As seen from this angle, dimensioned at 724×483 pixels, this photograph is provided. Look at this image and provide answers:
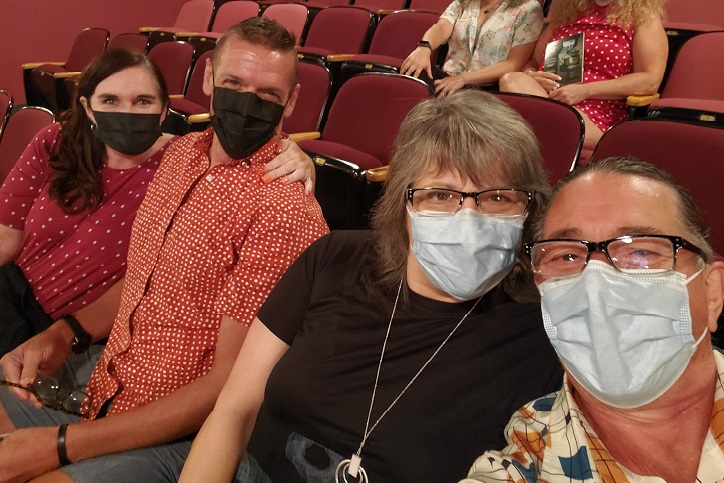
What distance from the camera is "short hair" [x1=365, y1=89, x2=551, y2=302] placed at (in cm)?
111

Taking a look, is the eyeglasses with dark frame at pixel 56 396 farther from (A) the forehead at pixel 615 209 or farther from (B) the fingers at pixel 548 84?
(B) the fingers at pixel 548 84

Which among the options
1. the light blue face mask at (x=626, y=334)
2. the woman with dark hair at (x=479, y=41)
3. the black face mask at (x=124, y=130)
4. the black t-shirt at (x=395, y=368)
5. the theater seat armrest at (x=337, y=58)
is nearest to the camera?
the light blue face mask at (x=626, y=334)

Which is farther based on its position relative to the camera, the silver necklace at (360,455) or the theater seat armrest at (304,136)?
the theater seat armrest at (304,136)

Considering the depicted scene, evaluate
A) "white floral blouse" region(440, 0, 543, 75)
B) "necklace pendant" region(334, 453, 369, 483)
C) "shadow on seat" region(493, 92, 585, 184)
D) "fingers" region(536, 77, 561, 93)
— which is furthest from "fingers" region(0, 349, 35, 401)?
"white floral blouse" region(440, 0, 543, 75)

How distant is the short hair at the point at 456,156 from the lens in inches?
43.8

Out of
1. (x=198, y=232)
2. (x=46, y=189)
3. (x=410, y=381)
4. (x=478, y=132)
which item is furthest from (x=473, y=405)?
(x=46, y=189)

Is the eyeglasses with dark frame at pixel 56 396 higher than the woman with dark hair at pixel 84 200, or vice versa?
the woman with dark hair at pixel 84 200

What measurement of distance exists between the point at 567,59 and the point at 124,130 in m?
1.95

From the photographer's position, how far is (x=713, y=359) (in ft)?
3.00

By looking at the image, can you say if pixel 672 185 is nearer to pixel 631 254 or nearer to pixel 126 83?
pixel 631 254

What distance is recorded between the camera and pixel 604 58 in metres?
2.61

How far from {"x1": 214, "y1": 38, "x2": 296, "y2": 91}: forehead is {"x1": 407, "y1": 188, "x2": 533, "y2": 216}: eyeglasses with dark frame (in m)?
0.60

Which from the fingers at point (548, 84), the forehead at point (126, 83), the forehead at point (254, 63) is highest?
the forehead at point (254, 63)

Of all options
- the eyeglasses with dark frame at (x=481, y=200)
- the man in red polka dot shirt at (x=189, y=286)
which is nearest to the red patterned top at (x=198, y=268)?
the man in red polka dot shirt at (x=189, y=286)
